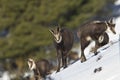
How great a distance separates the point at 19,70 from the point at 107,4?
10.6 m

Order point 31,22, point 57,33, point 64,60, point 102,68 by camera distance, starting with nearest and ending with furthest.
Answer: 1. point 102,68
2. point 57,33
3. point 64,60
4. point 31,22

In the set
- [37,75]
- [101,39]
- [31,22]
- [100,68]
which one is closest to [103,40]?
[101,39]

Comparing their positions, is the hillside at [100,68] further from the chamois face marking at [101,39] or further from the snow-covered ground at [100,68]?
the chamois face marking at [101,39]

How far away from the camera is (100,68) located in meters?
8.55

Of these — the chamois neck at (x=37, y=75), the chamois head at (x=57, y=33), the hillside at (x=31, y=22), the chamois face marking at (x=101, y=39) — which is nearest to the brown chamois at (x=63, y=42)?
the chamois head at (x=57, y=33)

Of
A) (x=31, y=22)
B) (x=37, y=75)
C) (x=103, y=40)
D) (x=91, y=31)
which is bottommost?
(x=31, y=22)

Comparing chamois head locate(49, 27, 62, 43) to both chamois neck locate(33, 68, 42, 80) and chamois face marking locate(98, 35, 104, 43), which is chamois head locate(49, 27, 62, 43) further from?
chamois neck locate(33, 68, 42, 80)

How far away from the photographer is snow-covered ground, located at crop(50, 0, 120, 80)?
26.4ft

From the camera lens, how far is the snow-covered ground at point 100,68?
8.05 meters

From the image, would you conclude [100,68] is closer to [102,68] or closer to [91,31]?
[102,68]

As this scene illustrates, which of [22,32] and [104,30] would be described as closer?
[104,30]

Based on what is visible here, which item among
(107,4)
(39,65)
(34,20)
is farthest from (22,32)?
(39,65)

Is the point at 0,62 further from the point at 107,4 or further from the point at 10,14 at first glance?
the point at 107,4

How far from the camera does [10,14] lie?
32000 mm
